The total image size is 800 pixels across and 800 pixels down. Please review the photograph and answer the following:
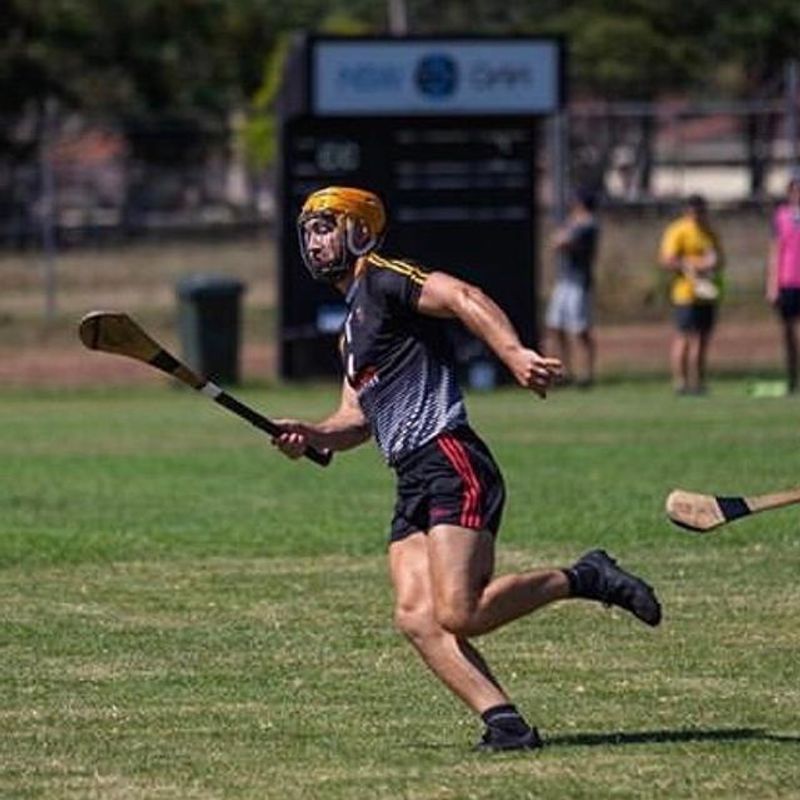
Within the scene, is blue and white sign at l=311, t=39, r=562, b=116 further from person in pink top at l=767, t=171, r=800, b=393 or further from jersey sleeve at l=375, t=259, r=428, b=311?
jersey sleeve at l=375, t=259, r=428, b=311

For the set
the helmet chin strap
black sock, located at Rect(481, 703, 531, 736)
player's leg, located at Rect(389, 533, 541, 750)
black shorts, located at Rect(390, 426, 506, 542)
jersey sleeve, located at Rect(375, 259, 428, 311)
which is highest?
the helmet chin strap

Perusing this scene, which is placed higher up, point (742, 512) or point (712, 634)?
point (742, 512)

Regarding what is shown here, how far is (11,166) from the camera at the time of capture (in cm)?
4341

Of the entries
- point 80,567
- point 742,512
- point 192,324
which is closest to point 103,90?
point 192,324

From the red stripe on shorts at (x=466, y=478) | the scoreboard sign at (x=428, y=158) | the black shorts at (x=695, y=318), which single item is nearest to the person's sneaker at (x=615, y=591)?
the red stripe on shorts at (x=466, y=478)

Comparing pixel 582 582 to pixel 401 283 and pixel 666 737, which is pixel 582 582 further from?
pixel 401 283

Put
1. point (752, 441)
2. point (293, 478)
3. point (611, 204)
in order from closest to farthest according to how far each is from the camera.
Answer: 1. point (293, 478)
2. point (752, 441)
3. point (611, 204)

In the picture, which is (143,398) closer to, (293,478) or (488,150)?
(488,150)

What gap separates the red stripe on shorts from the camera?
9359mm

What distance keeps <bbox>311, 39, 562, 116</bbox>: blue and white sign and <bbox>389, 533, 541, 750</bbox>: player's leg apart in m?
20.5

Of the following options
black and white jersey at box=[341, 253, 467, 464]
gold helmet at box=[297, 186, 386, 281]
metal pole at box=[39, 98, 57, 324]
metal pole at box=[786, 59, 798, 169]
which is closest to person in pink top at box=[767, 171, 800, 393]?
metal pole at box=[786, 59, 798, 169]

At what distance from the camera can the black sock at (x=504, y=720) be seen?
30.7ft

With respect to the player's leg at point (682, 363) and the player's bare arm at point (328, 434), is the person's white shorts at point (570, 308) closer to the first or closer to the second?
the player's leg at point (682, 363)

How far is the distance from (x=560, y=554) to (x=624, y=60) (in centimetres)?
3859
